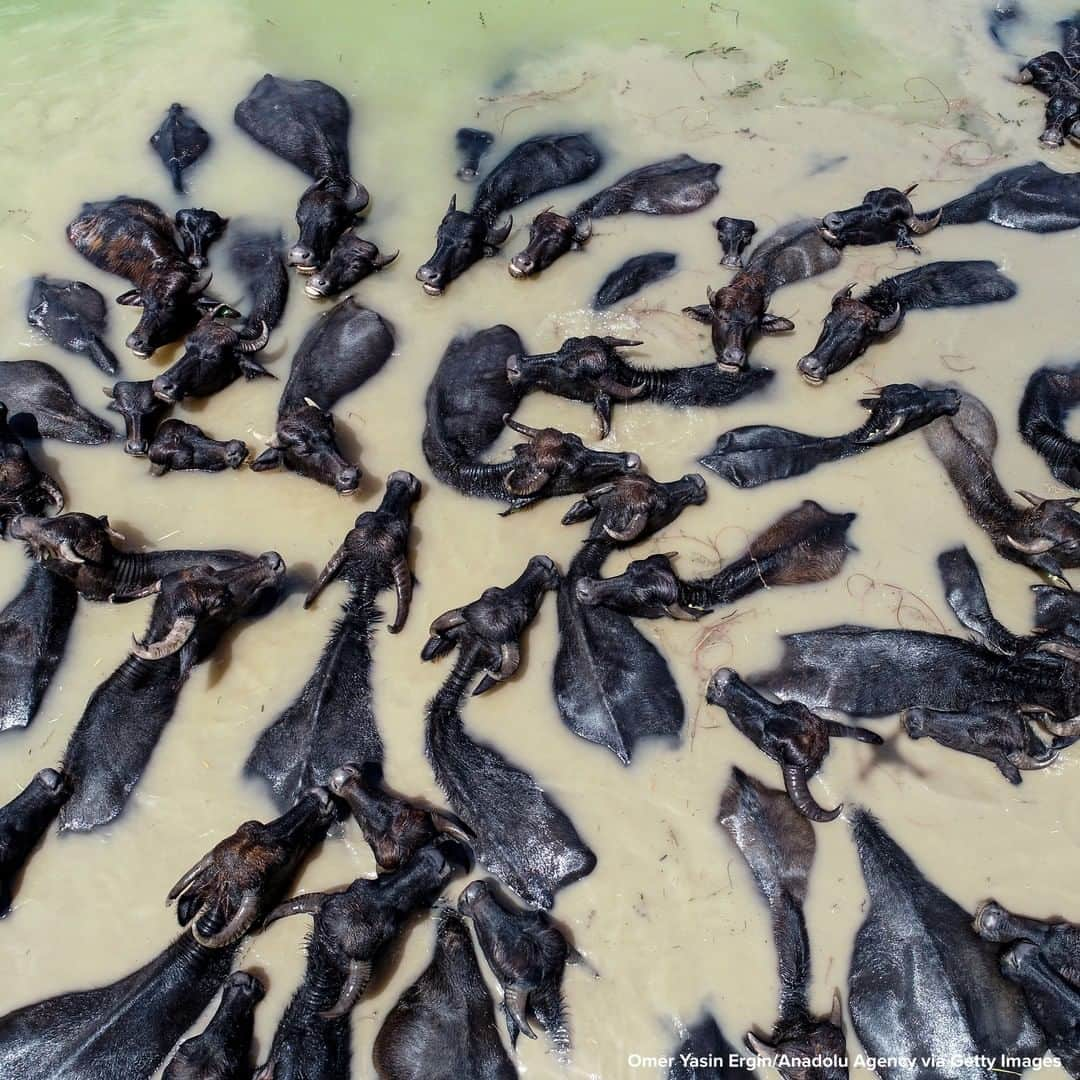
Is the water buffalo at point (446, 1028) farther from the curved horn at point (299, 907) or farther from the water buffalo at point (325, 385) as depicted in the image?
the water buffalo at point (325, 385)

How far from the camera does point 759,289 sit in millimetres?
7527

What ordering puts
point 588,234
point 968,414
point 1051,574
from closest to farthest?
point 1051,574 → point 968,414 → point 588,234

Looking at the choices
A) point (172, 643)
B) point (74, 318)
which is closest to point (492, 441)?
point (172, 643)

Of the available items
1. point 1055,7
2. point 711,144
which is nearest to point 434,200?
point 711,144

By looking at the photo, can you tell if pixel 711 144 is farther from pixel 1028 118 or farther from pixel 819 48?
pixel 1028 118

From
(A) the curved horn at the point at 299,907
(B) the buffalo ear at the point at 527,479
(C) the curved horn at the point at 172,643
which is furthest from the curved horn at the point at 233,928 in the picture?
(B) the buffalo ear at the point at 527,479

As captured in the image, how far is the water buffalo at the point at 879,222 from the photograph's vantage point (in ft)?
26.8

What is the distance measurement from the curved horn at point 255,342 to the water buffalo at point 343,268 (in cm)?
60

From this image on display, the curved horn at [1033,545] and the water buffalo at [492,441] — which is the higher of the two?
the water buffalo at [492,441]

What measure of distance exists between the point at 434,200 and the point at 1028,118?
622cm

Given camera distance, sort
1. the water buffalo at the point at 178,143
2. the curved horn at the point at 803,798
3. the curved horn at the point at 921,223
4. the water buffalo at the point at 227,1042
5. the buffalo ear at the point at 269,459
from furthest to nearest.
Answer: the water buffalo at the point at 178,143 → the curved horn at the point at 921,223 → the buffalo ear at the point at 269,459 → the curved horn at the point at 803,798 → the water buffalo at the point at 227,1042

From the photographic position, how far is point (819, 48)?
10000mm

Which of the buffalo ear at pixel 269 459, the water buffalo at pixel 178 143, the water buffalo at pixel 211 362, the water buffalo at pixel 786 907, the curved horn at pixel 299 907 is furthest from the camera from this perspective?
the water buffalo at pixel 178 143

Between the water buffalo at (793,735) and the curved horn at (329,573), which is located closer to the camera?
the water buffalo at (793,735)
